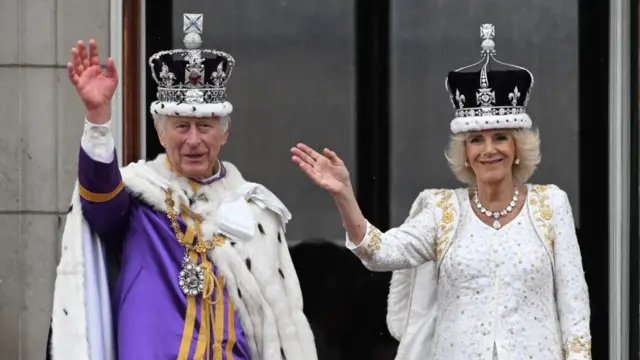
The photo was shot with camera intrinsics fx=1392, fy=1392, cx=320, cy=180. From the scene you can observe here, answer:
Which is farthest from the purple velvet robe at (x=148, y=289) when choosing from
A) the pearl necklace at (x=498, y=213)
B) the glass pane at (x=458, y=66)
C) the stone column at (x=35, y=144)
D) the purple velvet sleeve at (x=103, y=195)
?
the glass pane at (x=458, y=66)

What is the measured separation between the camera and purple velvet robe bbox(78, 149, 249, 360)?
437 cm

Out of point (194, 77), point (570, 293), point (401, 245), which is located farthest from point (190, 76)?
point (570, 293)

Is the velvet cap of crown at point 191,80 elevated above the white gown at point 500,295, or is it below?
above

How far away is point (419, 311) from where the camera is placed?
4.84 metres

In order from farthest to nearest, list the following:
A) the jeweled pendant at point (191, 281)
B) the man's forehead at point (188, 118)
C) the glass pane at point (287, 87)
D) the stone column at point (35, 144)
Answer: the glass pane at point (287, 87), the stone column at point (35, 144), the man's forehead at point (188, 118), the jeweled pendant at point (191, 281)

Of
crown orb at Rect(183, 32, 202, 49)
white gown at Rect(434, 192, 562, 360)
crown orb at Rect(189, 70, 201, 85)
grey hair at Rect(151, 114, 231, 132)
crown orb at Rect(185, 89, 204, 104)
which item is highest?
crown orb at Rect(183, 32, 202, 49)

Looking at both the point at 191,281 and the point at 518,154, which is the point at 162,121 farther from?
the point at 518,154

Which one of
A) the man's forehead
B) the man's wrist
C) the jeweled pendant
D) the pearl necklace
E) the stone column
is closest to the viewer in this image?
the man's wrist

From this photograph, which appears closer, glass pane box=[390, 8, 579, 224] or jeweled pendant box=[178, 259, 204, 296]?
jeweled pendant box=[178, 259, 204, 296]

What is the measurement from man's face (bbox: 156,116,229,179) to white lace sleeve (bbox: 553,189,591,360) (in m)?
1.16

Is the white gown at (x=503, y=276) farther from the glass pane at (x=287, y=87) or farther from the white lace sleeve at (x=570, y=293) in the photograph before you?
the glass pane at (x=287, y=87)

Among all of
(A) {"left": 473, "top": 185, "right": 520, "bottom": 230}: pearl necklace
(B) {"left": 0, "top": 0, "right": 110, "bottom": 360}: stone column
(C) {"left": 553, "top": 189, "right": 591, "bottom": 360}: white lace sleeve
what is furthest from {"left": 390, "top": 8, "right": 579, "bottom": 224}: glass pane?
(C) {"left": 553, "top": 189, "right": 591, "bottom": 360}: white lace sleeve

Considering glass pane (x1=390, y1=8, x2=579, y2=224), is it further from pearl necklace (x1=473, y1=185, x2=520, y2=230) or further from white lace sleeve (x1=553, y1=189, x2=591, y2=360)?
white lace sleeve (x1=553, y1=189, x2=591, y2=360)

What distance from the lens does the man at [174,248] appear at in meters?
4.37
